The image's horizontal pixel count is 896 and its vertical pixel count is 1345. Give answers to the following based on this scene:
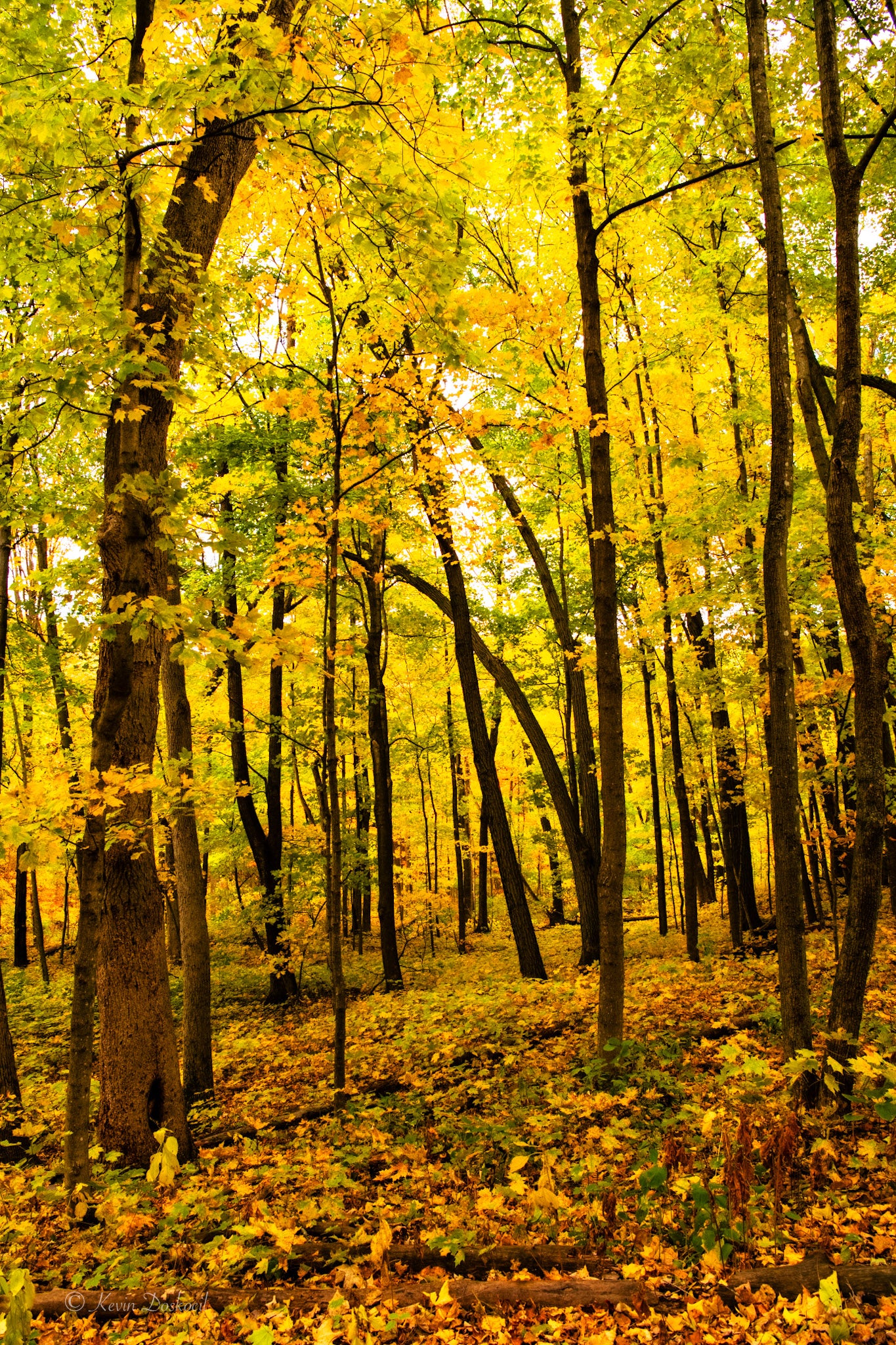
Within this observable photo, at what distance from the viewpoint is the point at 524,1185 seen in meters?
3.98

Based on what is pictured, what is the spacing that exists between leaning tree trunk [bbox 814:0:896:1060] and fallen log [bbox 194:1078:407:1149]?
413cm

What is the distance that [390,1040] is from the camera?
858 centimetres

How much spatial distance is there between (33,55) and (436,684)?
17.6 meters

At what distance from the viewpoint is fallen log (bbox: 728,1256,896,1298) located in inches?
115

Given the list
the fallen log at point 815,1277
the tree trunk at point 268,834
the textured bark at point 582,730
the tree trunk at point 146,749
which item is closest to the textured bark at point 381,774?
the tree trunk at point 268,834

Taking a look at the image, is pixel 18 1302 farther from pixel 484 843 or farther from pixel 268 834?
pixel 484 843

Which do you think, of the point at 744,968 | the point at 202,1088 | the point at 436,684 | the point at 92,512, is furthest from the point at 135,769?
the point at 436,684

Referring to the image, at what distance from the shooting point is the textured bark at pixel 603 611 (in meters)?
6.12

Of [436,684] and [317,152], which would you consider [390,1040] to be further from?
[436,684]

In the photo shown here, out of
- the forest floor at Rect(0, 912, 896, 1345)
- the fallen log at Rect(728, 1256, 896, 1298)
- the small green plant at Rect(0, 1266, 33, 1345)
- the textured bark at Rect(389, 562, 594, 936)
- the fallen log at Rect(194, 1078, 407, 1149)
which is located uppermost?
the textured bark at Rect(389, 562, 594, 936)

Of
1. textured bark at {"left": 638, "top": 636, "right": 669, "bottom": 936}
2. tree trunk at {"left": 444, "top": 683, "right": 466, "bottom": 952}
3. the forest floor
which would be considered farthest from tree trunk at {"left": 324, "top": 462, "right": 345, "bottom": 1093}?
tree trunk at {"left": 444, "top": 683, "right": 466, "bottom": 952}

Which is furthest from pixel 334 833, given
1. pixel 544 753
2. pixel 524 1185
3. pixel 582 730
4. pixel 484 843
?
pixel 484 843

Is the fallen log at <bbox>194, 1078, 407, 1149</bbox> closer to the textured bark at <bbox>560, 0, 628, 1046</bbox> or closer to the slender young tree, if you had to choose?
the textured bark at <bbox>560, 0, 628, 1046</bbox>

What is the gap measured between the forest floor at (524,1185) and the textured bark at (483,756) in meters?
2.65
